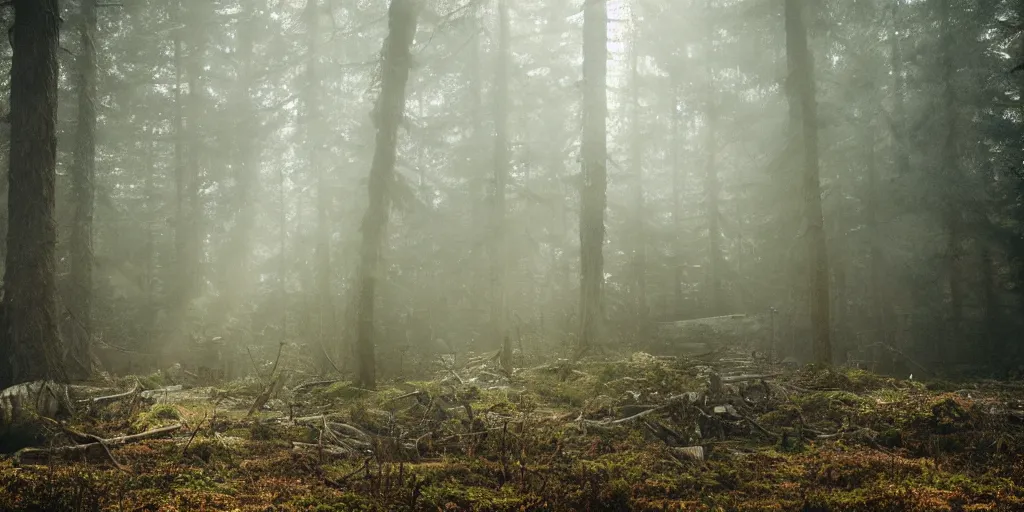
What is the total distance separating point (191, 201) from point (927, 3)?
1254 inches

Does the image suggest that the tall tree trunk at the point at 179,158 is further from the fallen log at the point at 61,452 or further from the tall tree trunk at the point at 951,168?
the tall tree trunk at the point at 951,168

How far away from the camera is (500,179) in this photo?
23312 mm

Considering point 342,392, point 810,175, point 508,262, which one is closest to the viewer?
point 342,392

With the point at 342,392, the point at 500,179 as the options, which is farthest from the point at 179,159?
the point at 342,392

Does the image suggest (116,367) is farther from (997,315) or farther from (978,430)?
(997,315)

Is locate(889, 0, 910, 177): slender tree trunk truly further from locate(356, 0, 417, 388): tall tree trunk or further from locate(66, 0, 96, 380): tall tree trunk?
locate(66, 0, 96, 380): tall tree trunk

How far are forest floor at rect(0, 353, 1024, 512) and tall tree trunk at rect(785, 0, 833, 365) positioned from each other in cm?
405

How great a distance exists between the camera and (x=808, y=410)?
821cm

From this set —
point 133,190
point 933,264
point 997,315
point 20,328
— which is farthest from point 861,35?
point 133,190

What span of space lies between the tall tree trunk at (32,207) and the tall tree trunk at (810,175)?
50.7ft

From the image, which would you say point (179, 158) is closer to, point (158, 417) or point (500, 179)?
point (500, 179)

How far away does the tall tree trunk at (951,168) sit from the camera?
2173cm

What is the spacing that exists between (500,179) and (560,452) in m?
17.9

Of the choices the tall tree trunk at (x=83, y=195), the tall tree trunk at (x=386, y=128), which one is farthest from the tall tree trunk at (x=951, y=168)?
the tall tree trunk at (x=83, y=195)
